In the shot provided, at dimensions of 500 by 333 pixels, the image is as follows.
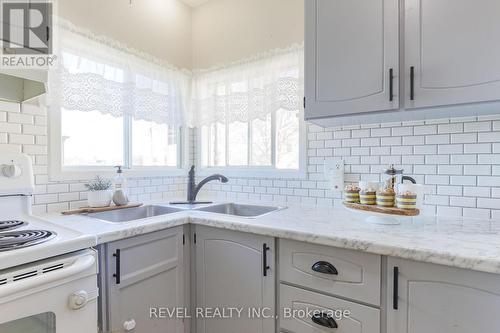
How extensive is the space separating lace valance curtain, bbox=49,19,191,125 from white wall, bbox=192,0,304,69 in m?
0.33

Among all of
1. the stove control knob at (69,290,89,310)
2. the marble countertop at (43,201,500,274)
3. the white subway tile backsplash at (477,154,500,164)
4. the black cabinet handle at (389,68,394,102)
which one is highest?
the black cabinet handle at (389,68,394,102)

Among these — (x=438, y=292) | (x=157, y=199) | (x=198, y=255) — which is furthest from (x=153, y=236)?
(x=438, y=292)

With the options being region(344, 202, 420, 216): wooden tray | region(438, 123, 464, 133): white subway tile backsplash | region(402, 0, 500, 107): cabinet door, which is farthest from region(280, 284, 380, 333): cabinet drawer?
region(438, 123, 464, 133): white subway tile backsplash

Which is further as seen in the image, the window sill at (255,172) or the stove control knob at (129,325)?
the window sill at (255,172)

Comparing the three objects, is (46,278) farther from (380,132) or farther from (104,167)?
(380,132)

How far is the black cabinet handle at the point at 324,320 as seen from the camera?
3.65 feet

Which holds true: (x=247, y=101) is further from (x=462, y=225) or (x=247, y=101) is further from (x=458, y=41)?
(x=462, y=225)

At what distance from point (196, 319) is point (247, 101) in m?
1.44

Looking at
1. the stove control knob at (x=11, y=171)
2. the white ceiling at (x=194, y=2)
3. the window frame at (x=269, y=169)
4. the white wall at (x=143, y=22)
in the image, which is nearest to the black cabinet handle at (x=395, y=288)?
the window frame at (x=269, y=169)

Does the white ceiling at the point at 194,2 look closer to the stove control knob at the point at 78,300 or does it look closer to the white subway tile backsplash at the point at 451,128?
the white subway tile backsplash at the point at 451,128

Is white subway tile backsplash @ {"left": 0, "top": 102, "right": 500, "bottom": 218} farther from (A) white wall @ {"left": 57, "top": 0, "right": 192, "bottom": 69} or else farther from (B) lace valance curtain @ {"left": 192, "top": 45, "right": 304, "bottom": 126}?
(A) white wall @ {"left": 57, "top": 0, "right": 192, "bottom": 69}

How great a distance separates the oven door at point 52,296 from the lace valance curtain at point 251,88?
1394mm

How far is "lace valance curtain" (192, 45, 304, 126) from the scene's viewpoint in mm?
1892

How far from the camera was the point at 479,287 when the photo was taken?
86 cm
